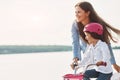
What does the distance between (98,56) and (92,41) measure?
140 mm

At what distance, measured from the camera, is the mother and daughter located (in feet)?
9.75

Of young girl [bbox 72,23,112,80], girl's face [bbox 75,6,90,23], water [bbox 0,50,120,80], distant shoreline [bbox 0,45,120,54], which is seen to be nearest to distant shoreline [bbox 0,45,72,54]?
distant shoreline [bbox 0,45,120,54]

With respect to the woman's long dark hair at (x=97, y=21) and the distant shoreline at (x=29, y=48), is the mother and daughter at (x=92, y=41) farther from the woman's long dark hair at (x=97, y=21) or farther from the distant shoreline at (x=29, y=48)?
the distant shoreline at (x=29, y=48)

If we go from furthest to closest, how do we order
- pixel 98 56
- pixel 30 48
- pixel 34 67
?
pixel 30 48, pixel 34 67, pixel 98 56

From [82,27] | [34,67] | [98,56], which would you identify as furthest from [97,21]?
[34,67]

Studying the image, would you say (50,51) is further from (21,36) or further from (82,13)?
(82,13)

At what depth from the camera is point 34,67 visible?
5.86m

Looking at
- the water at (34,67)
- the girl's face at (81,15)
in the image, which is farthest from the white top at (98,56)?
the water at (34,67)

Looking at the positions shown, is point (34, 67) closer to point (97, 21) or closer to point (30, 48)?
point (30, 48)

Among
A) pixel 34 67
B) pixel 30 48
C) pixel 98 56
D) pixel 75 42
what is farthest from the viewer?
pixel 30 48

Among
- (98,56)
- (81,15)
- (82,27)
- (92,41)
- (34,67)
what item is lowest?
(34,67)

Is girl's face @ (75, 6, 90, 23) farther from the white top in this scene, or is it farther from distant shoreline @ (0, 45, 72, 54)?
distant shoreline @ (0, 45, 72, 54)

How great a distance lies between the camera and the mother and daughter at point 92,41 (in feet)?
9.75

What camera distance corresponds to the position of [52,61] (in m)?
6.18
